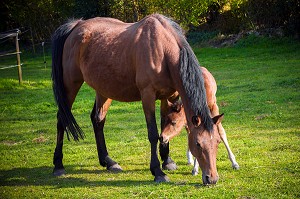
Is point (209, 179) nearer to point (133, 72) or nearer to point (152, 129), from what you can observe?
point (152, 129)

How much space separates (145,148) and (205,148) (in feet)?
9.29

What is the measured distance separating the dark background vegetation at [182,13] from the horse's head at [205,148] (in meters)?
12.6

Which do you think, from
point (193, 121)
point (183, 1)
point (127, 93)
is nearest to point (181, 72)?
point (193, 121)

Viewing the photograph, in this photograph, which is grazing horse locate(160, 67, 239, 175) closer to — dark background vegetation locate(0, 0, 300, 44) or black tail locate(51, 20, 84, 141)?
black tail locate(51, 20, 84, 141)

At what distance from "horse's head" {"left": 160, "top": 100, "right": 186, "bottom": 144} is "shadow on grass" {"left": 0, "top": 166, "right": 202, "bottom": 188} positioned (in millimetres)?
656

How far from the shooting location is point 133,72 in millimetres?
7020

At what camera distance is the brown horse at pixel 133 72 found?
6168 mm

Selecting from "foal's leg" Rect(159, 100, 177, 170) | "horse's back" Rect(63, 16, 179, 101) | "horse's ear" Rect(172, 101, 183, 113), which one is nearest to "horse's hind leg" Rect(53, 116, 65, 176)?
"horse's back" Rect(63, 16, 179, 101)

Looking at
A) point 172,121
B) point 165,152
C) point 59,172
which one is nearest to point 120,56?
point 172,121

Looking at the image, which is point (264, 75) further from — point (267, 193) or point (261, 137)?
point (267, 193)

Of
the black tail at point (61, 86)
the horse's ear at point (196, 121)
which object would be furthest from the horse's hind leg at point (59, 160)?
the horse's ear at point (196, 121)

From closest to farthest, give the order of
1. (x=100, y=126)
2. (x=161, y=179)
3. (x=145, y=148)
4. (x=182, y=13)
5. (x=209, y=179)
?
(x=209, y=179) → (x=161, y=179) → (x=100, y=126) → (x=145, y=148) → (x=182, y=13)

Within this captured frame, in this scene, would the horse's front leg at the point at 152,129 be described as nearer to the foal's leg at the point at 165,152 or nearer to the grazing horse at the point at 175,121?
the grazing horse at the point at 175,121

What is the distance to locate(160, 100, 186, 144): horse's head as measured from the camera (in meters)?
7.34
